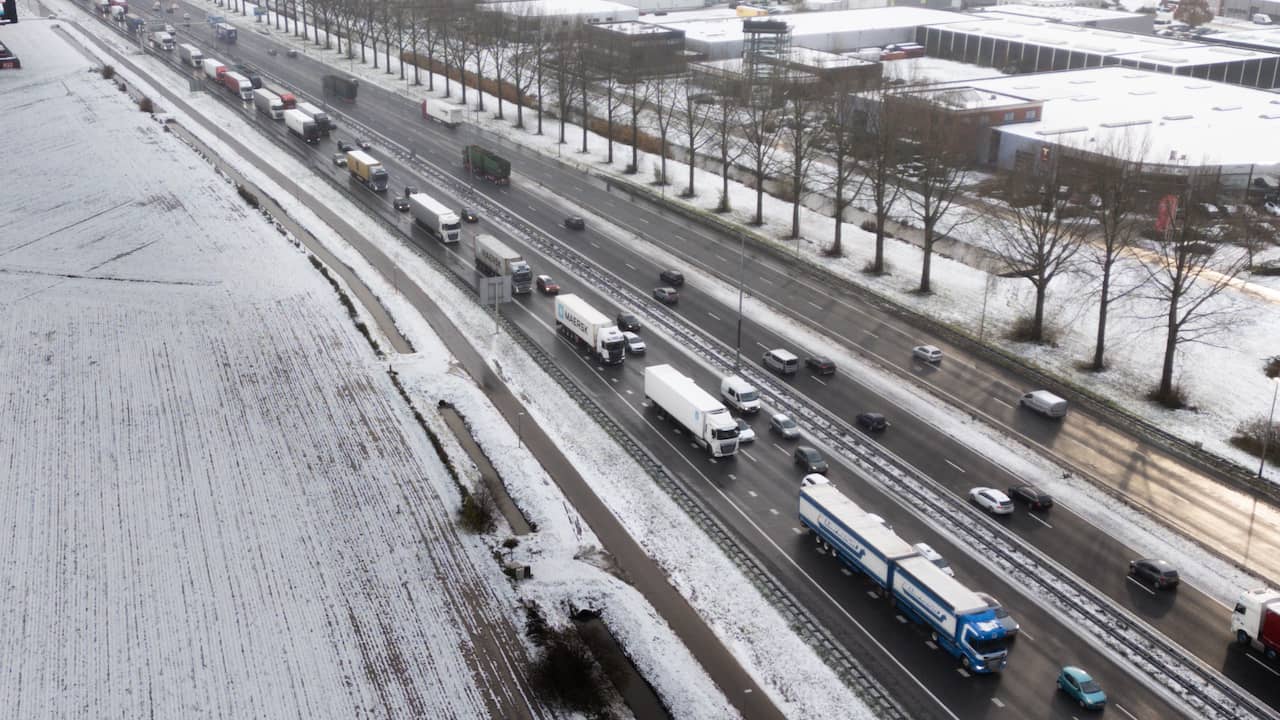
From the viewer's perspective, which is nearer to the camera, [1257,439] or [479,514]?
[479,514]

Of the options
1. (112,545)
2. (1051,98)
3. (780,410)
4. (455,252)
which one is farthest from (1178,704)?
(1051,98)

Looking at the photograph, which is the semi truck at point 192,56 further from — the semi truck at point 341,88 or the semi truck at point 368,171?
the semi truck at point 368,171

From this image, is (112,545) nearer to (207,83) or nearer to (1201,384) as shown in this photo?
(1201,384)

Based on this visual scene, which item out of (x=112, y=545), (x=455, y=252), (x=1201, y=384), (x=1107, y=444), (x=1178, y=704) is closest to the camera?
(x=1178, y=704)

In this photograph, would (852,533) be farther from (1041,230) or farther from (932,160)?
(932,160)

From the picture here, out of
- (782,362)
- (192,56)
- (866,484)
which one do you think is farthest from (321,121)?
(866,484)

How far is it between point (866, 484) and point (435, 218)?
55.2m

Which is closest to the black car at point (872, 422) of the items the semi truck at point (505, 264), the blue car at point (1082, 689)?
the blue car at point (1082, 689)

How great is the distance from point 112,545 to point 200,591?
7.39 meters

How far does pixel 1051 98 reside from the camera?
14425cm

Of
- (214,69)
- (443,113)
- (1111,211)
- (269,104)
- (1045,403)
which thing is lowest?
(1045,403)

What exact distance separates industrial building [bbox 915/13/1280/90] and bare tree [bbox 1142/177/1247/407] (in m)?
88.6

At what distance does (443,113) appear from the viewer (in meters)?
147

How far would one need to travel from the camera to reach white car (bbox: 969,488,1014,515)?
57000mm
